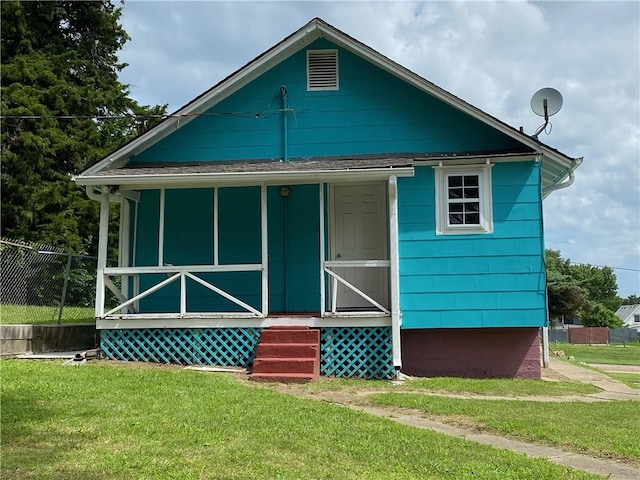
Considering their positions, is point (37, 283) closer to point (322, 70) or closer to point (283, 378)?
point (283, 378)

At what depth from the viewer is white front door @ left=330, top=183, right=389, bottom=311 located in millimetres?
11680

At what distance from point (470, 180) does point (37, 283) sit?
8393mm

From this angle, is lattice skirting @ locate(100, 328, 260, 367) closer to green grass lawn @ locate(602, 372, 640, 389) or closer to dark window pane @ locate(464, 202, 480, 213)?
dark window pane @ locate(464, 202, 480, 213)

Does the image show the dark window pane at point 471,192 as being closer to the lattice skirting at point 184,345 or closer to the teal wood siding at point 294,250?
the teal wood siding at point 294,250

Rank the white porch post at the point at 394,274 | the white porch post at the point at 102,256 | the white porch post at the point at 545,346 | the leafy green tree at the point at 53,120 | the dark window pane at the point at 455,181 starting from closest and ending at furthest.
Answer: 1. the white porch post at the point at 394,274
2. the white porch post at the point at 102,256
3. the dark window pane at the point at 455,181
4. the white porch post at the point at 545,346
5. the leafy green tree at the point at 53,120

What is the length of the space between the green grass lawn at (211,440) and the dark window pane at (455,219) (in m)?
4.49

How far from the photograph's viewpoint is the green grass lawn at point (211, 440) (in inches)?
181

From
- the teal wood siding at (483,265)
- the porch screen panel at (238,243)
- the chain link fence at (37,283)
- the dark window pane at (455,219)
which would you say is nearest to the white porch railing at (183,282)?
the porch screen panel at (238,243)

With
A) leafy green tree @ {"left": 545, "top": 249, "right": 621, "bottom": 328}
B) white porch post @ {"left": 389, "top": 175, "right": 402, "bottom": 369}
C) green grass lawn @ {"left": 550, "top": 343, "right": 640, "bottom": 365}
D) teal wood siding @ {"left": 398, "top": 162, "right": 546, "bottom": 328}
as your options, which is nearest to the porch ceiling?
white porch post @ {"left": 389, "top": 175, "right": 402, "bottom": 369}

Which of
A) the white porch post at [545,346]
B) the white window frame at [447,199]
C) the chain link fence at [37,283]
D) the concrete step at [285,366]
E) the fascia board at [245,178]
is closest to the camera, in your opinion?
the concrete step at [285,366]

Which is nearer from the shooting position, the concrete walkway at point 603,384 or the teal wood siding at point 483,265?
the concrete walkway at point 603,384

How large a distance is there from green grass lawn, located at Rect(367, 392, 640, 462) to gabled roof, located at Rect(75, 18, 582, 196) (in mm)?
4713

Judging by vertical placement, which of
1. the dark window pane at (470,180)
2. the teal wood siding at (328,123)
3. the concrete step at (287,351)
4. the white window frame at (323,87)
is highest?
the white window frame at (323,87)

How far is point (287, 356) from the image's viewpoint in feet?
31.8
